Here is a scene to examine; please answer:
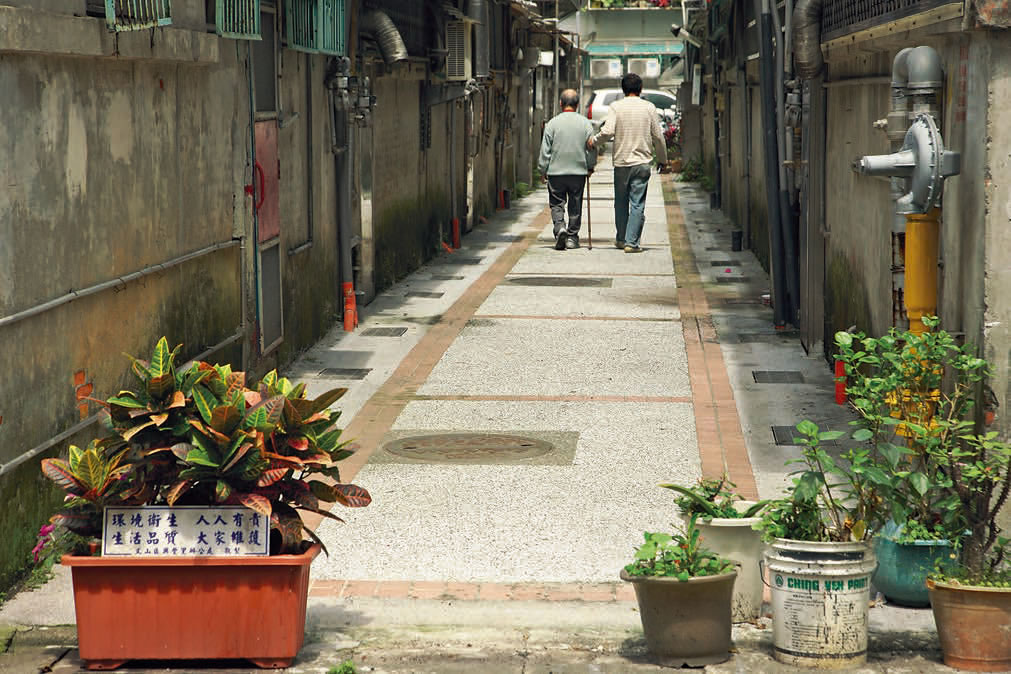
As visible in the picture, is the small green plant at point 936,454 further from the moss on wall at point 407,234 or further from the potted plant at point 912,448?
the moss on wall at point 407,234

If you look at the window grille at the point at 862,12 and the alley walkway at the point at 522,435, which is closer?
the alley walkway at the point at 522,435

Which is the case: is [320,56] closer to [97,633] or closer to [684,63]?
[97,633]

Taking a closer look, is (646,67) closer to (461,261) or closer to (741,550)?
(461,261)

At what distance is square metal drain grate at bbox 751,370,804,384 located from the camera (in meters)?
11.4

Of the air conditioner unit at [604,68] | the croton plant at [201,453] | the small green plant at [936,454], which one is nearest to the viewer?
the croton plant at [201,453]

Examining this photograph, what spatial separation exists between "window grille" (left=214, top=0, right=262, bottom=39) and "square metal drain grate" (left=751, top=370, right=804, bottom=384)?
442 centimetres

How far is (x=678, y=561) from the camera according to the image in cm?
578

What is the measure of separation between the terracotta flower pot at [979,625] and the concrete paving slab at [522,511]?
165cm

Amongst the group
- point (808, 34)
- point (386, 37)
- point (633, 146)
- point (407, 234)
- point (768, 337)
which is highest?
point (386, 37)

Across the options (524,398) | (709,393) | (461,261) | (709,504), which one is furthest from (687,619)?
(461,261)

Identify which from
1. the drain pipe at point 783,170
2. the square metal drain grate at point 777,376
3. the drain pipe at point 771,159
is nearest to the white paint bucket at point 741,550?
the square metal drain grate at point 777,376

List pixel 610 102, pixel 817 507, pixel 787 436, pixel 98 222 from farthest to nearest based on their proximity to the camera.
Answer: pixel 610 102 → pixel 787 436 → pixel 98 222 → pixel 817 507

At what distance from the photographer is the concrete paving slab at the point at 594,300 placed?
1491 cm

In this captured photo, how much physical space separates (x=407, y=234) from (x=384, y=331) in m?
4.28
